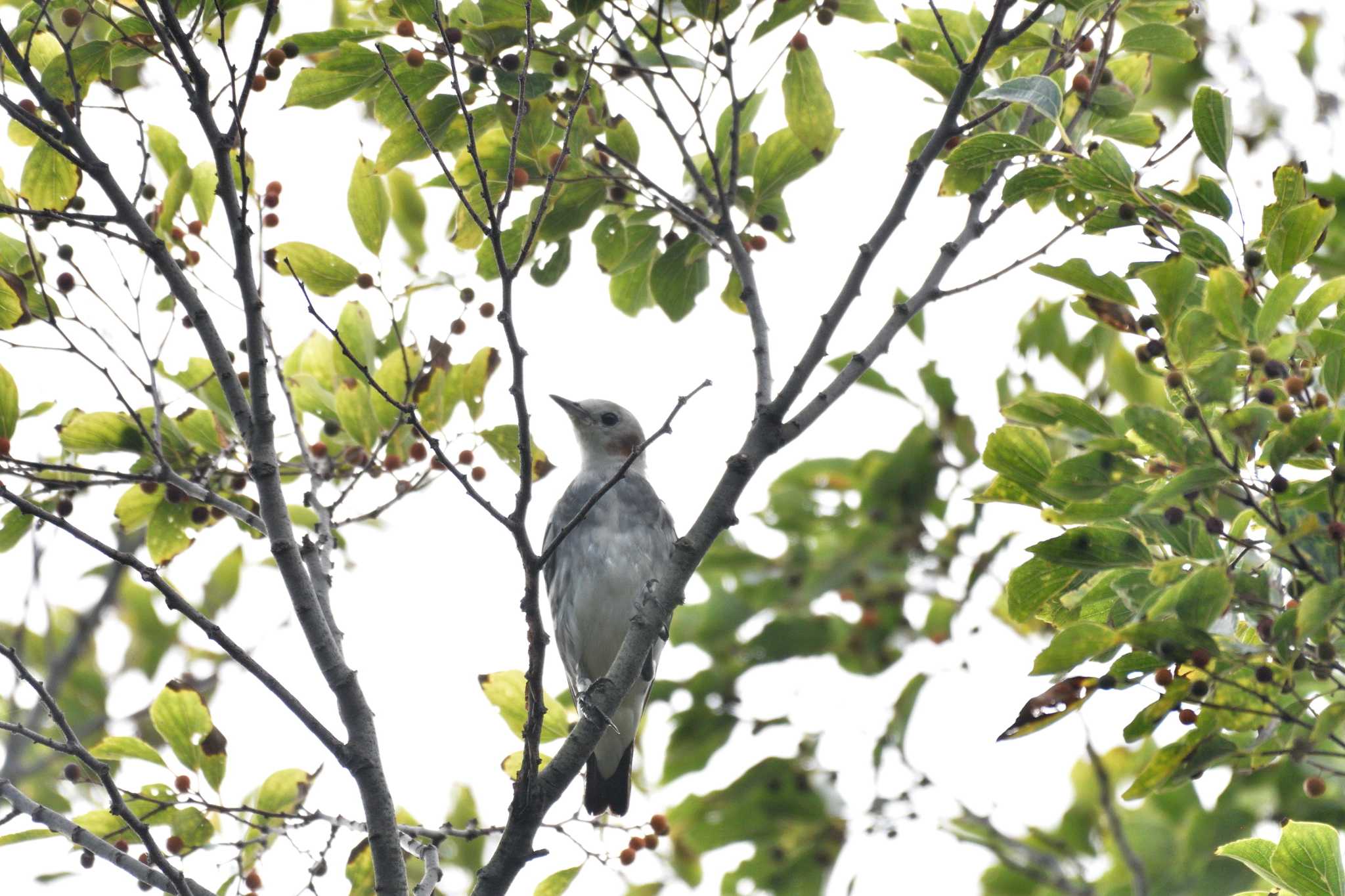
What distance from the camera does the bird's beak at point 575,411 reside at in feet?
30.6

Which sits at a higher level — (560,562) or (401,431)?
(560,562)

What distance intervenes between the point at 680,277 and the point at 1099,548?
2.79 metres

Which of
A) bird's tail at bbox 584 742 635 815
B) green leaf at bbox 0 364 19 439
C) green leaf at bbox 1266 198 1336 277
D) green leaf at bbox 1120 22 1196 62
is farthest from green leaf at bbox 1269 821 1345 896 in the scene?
bird's tail at bbox 584 742 635 815

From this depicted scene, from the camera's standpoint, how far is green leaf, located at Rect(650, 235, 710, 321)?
571cm

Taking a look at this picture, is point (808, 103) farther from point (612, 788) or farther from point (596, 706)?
point (612, 788)

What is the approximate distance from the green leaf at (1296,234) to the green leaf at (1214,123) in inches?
13.6

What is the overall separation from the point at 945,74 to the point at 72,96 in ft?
10.0

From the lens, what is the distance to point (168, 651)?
32.4 feet

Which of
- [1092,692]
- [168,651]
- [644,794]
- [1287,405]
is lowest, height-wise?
[1092,692]

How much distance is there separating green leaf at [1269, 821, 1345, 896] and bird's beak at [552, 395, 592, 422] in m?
6.38

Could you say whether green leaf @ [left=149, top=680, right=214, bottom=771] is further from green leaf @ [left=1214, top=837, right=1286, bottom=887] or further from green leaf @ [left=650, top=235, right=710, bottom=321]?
green leaf @ [left=1214, top=837, right=1286, bottom=887]

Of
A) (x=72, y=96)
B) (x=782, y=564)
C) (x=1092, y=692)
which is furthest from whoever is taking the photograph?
(x=782, y=564)

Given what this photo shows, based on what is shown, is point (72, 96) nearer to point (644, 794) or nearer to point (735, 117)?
point (735, 117)

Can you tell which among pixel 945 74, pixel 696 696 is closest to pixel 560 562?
pixel 696 696
